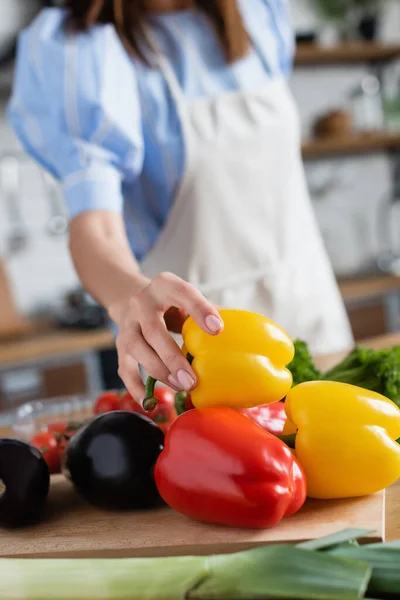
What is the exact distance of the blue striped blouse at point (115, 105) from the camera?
117 centimetres

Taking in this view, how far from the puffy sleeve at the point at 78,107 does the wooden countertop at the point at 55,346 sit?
1151 millimetres

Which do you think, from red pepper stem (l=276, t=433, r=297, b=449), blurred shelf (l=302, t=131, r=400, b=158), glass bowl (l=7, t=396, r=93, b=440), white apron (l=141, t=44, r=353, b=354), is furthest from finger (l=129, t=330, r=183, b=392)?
blurred shelf (l=302, t=131, r=400, b=158)

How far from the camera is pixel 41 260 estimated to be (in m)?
3.01

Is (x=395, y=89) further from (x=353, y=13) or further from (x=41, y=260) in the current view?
(x=41, y=260)

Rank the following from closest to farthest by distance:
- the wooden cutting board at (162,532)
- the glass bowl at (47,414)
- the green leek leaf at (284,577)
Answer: the green leek leaf at (284,577) < the wooden cutting board at (162,532) < the glass bowl at (47,414)

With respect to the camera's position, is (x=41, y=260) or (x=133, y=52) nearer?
(x=133, y=52)

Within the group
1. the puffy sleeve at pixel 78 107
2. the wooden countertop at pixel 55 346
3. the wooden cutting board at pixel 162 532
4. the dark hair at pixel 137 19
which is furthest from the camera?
the wooden countertop at pixel 55 346

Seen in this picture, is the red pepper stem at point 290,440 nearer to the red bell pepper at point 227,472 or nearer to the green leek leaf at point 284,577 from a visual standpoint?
the red bell pepper at point 227,472

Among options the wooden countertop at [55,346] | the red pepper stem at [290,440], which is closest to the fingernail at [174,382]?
the red pepper stem at [290,440]

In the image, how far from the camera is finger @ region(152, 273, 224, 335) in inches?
25.2

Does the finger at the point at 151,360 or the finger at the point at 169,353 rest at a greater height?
the finger at the point at 169,353

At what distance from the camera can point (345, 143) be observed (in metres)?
3.22

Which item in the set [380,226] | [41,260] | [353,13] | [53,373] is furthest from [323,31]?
[53,373]

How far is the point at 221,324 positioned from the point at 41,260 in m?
2.46
